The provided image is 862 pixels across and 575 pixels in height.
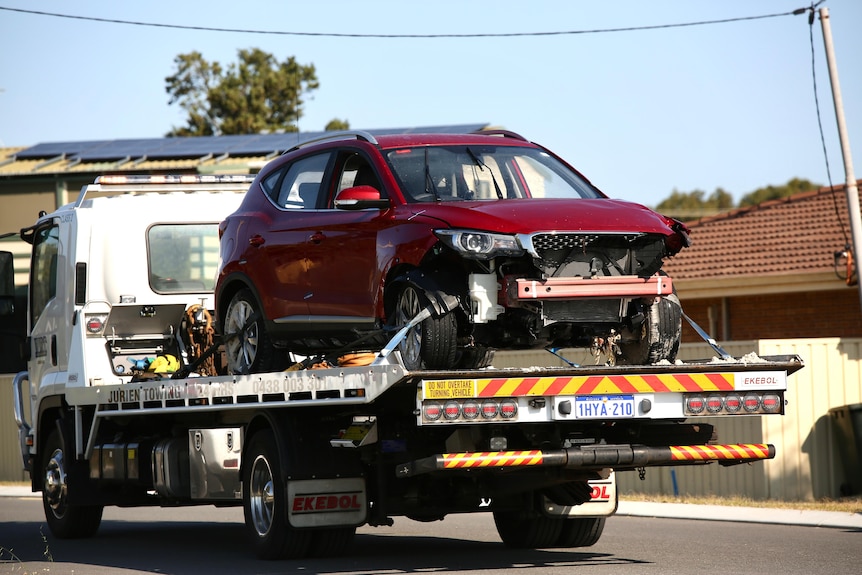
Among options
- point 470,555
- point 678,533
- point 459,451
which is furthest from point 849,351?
point 459,451

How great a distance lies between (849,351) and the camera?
16.6 metres

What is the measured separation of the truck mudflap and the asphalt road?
76 cm

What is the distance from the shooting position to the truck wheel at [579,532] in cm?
1108

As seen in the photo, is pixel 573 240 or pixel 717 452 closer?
pixel 573 240

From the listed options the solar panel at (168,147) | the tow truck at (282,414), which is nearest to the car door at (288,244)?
the tow truck at (282,414)

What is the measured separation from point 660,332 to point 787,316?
16230 mm

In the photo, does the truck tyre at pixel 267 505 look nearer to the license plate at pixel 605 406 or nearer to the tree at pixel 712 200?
the license plate at pixel 605 406

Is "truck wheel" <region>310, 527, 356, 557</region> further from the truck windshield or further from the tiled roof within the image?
the tiled roof

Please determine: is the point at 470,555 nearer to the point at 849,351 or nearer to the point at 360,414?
the point at 360,414

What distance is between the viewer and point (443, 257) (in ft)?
30.0

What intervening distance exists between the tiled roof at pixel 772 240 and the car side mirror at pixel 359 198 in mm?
15157

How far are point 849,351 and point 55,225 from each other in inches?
357

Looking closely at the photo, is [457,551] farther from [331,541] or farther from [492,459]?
[492,459]

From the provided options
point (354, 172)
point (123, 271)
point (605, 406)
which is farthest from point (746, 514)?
point (123, 271)
